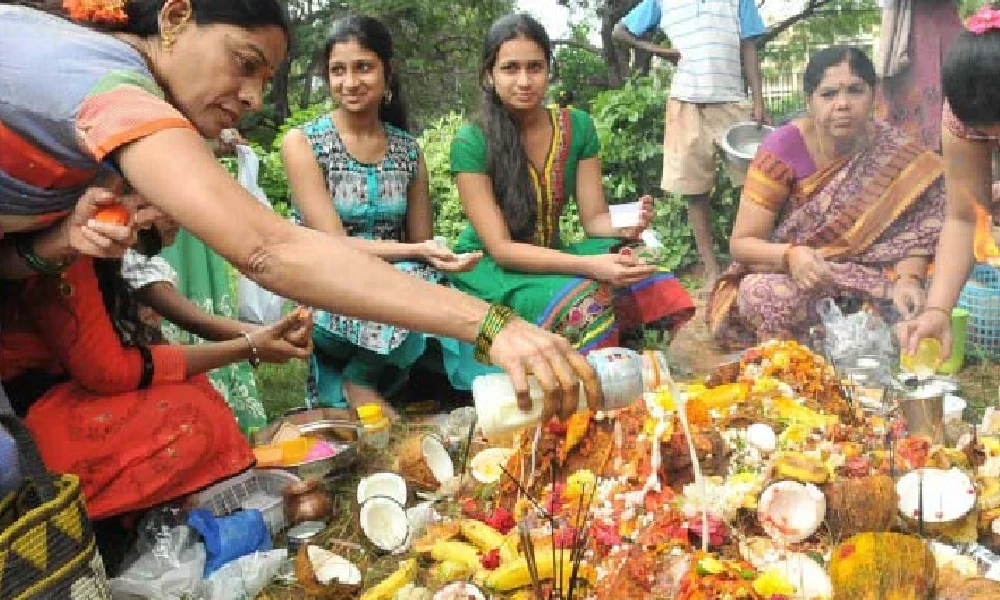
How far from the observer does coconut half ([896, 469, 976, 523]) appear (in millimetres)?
Result: 2346

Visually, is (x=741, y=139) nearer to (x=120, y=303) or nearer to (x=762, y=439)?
(x=762, y=439)

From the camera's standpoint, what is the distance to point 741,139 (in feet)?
18.2

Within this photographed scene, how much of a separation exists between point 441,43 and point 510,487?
8973 millimetres

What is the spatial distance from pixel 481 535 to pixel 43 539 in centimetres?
125

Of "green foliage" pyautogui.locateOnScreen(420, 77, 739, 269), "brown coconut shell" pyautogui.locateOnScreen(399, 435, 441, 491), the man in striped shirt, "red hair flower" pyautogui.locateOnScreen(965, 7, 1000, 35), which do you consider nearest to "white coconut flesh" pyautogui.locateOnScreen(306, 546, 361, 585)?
"brown coconut shell" pyautogui.locateOnScreen(399, 435, 441, 491)

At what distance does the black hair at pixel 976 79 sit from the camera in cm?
301

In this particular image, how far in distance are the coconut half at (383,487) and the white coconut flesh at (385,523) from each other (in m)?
0.10

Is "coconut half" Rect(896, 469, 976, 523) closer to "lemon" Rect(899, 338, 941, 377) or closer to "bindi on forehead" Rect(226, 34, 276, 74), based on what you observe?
"lemon" Rect(899, 338, 941, 377)

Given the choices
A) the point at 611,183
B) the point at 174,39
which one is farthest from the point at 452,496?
the point at 611,183

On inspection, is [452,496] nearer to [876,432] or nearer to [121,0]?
[876,432]

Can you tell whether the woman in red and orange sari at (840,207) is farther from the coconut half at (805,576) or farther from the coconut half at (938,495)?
the coconut half at (805,576)

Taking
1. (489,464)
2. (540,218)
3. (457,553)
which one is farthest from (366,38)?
(457,553)

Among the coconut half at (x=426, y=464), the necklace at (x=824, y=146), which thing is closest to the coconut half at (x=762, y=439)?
the coconut half at (x=426, y=464)

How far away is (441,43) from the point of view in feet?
35.8
